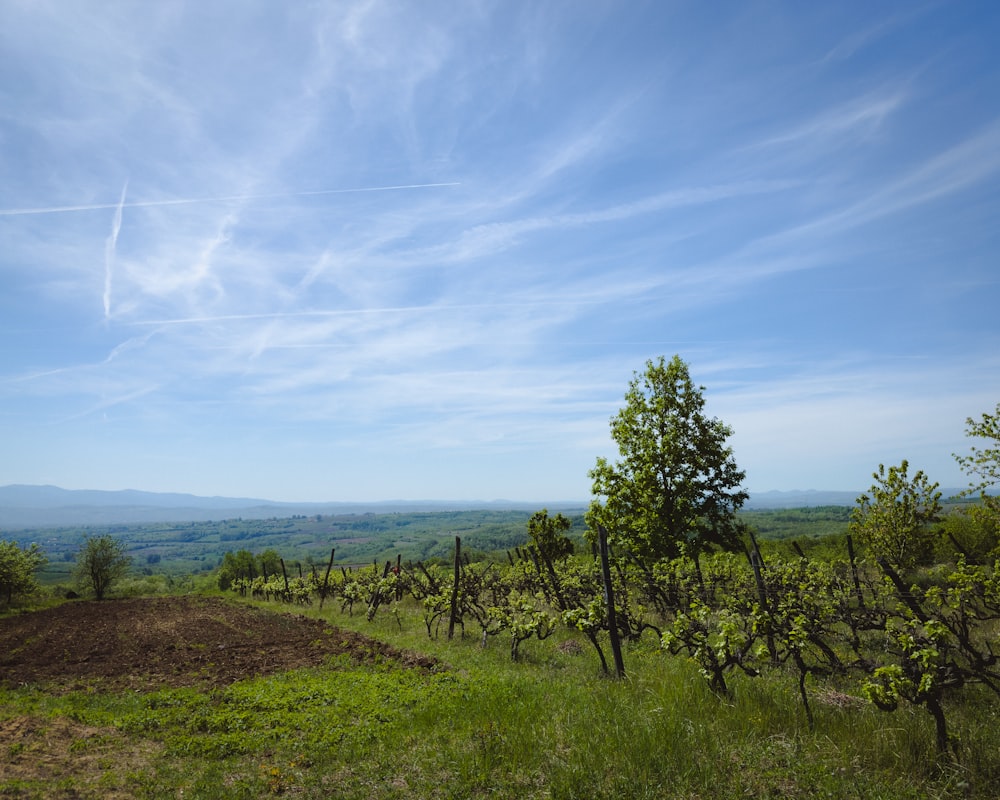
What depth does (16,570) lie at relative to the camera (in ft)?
139

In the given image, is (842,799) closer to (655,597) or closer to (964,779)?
(964,779)

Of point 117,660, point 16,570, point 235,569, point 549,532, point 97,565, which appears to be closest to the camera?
point 117,660

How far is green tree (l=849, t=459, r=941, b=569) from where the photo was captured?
22.7m

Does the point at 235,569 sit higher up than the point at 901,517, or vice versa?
the point at 901,517

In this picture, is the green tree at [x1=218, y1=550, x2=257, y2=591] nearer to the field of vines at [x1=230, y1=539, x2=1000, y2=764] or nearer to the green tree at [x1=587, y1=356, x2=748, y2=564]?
the field of vines at [x1=230, y1=539, x2=1000, y2=764]

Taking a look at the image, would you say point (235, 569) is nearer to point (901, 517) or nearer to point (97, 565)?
point (97, 565)

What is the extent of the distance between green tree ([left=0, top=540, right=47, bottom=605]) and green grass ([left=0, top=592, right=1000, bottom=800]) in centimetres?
4130

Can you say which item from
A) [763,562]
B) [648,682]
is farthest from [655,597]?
[648,682]

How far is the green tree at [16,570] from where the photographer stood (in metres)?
41.8

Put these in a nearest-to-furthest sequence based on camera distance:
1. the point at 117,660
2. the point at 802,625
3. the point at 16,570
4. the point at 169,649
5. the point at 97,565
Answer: the point at 802,625
the point at 117,660
the point at 169,649
the point at 16,570
the point at 97,565

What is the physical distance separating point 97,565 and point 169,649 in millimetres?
45348

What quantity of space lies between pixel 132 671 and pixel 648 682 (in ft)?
53.8

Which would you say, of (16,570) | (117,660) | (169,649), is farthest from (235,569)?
(117,660)

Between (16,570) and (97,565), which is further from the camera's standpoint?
(97,565)
